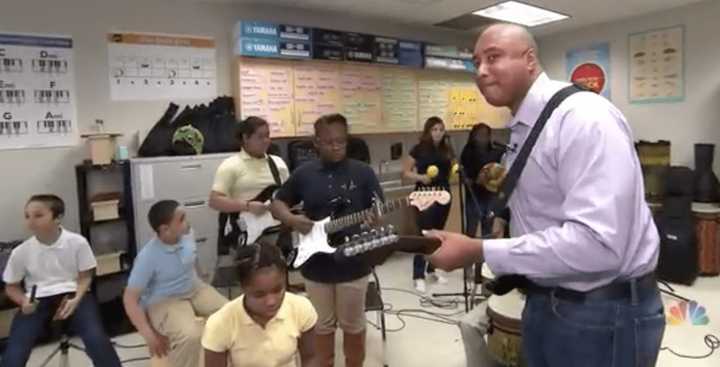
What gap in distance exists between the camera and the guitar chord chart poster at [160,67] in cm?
385

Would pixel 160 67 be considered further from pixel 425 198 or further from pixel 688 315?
pixel 688 315

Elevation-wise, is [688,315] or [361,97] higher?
[361,97]

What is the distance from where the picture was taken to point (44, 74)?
11.7 ft

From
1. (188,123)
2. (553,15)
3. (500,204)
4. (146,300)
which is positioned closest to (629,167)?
(500,204)

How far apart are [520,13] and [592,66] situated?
1.37m

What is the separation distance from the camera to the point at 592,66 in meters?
5.80

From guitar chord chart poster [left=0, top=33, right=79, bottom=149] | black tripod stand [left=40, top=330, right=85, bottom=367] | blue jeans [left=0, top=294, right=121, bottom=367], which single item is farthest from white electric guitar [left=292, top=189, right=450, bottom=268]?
guitar chord chart poster [left=0, top=33, right=79, bottom=149]

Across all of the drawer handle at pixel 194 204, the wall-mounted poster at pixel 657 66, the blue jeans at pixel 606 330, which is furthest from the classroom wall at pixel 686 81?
the blue jeans at pixel 606 330

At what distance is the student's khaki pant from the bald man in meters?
1.61

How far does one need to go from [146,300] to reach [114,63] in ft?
7.07

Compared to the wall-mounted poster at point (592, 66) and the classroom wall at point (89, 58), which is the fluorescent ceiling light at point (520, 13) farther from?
the classroom wall at point (89, 58)

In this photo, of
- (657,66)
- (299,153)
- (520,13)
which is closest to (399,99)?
(299,153)

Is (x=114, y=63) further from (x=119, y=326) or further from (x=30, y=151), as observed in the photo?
(x=119, y=326)

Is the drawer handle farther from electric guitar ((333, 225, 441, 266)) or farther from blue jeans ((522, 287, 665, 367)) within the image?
blue jeans ((522, 287, 665, 367))
